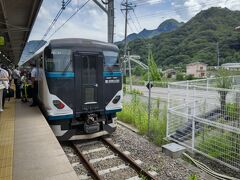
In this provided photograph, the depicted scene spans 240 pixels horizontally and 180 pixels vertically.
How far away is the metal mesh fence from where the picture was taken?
199 inches

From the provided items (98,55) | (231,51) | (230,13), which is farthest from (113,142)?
(230,13)

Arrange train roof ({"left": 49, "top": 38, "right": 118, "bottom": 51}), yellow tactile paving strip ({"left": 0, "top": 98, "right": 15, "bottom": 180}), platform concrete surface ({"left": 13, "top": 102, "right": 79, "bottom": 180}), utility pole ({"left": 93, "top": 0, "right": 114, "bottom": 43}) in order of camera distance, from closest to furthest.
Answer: platform concrete surface ({"left": 13, "top": 102, "right": 79, "bottom": 180}) < yellow tactile paving strip ({"left": 0, "top": 98, "right": 15, "bottom": 180}) < train roof ({"left": 49, "top": 38, "right": 118, "bottom": 51}) < utility pole ({"left": 93, "top": 0, "right": 114, "bottom": 43})

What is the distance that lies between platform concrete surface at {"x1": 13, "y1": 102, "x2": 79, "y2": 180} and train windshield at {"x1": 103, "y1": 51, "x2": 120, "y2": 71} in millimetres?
2494

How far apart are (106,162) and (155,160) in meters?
1.15

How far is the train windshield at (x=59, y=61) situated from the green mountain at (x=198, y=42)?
39224mm

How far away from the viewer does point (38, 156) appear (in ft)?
13.6

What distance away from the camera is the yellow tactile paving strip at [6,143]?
361 centimetres

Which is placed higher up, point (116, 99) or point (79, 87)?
point (79, 87)

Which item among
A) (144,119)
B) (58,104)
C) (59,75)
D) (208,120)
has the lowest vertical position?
(144,119)

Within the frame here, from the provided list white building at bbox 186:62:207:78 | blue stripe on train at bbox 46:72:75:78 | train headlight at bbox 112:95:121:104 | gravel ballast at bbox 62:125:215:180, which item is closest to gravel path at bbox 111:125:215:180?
gravel ballast at bbox 62:125:215:180

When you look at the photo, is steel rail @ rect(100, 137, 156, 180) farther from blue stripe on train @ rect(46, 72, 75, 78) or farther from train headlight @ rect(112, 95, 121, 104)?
blue stripe on train @ rect(46, 72, 75, 78)

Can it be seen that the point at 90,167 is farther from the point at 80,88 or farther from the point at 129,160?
the point at 80,88

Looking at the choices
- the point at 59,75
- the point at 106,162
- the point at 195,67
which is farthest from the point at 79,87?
the point at 195,67

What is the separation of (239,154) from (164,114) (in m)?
3.24
